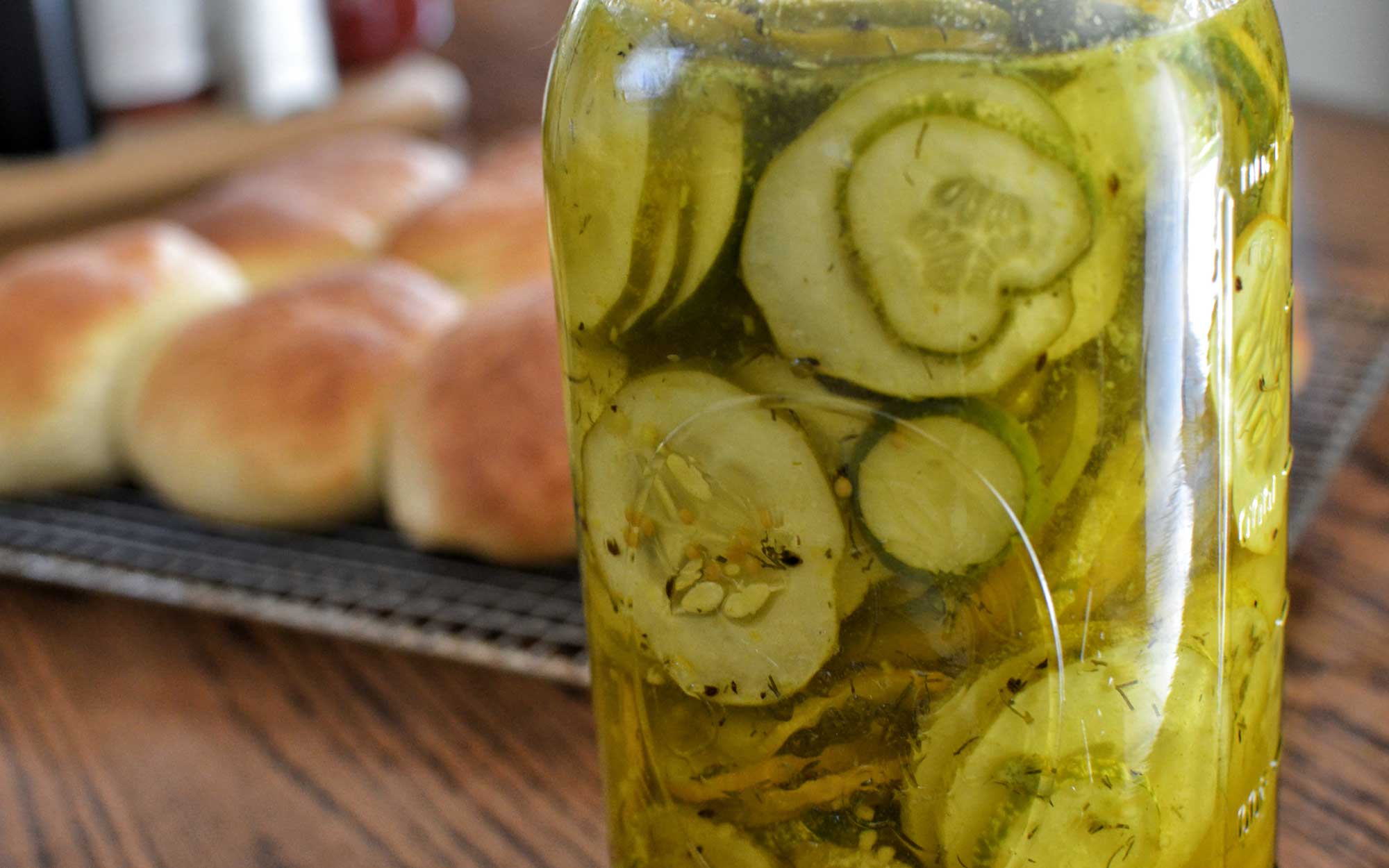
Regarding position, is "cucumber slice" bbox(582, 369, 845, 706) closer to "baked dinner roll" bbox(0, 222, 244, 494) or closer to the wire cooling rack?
the wire cooling rack

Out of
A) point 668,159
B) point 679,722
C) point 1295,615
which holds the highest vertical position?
point 668,159

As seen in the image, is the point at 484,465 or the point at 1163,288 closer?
the point at 1163,288

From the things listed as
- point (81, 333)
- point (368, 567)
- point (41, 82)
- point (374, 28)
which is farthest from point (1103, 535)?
point (374, 28)

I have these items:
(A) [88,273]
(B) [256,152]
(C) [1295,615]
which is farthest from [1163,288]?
(B) [256,152]

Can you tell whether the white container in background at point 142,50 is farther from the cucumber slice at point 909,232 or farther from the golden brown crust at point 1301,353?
the cucumber slice at point 909,232

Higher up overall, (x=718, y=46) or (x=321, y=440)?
(x=718, y=46)

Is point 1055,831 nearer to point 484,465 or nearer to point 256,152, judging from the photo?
point 484,465
